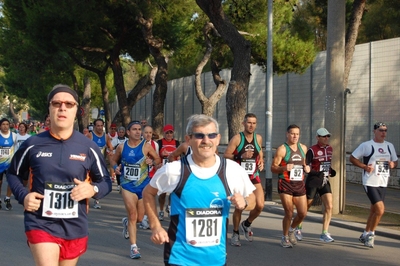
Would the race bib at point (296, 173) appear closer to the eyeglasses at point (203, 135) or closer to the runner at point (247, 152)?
the runner at point (247, 152)

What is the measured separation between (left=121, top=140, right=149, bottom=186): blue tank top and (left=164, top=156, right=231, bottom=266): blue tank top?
4575 mm

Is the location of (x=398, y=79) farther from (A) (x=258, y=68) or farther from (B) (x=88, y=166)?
(B) (x=88, y=166)

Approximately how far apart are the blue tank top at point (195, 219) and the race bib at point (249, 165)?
515 centimetres

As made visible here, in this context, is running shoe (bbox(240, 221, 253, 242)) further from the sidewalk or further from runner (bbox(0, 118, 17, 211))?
runner (bbox(0, 118, 17, 211))

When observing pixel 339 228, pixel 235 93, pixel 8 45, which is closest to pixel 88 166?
pixel 339 228

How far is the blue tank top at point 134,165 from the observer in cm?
887

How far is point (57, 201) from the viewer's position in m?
4.67

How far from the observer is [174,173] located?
4.32 meters

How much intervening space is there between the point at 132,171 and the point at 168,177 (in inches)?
185

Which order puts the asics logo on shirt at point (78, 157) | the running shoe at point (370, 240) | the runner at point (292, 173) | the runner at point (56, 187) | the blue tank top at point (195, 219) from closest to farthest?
the blue tank top at point (195, 219) → the runner at point (56, 187) → the asics logo on shirt at point (78, 157) → the runner at point (292, 173) → the running shoe at point (370, 240)

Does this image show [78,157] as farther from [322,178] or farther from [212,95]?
[212,95]

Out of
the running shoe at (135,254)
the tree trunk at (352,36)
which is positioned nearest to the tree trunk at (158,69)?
the tree trunk at (352,36)

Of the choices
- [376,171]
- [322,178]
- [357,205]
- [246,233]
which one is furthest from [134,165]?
[357,205]

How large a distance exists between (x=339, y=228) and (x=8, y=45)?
32.9m
